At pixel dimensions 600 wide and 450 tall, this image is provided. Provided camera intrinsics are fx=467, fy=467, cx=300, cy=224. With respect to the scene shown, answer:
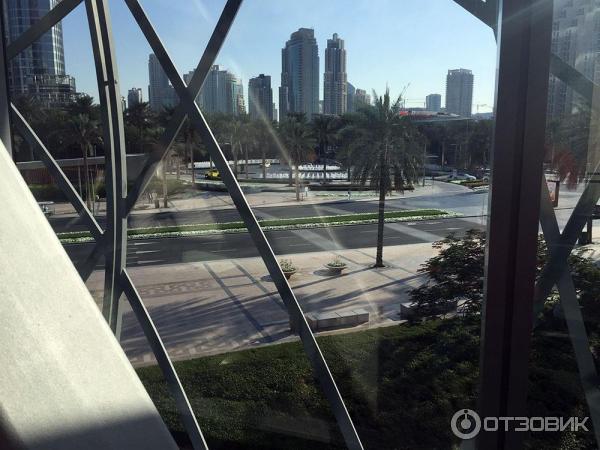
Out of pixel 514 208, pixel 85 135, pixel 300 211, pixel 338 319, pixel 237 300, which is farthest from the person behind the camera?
pixel 237 300

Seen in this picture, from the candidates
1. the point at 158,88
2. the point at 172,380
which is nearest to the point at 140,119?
the point at 158,88

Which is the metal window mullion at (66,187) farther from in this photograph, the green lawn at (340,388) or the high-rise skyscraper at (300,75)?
the green lawn at (340,388)

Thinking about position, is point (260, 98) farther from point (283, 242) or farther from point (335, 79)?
point (283, 242)

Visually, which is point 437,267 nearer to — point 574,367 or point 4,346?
point 574,367

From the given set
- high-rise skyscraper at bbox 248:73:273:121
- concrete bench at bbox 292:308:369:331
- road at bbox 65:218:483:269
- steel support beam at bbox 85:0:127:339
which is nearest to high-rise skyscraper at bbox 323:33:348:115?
high-rise skyscraper at bbox 248:73:273:121

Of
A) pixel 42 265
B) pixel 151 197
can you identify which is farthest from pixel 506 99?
pixel 151 197

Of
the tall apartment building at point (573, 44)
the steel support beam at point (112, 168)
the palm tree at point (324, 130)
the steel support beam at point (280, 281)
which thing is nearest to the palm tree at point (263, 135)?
the palm tree at point (324, 130)

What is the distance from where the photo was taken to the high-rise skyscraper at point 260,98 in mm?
1677

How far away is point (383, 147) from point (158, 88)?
0.92m

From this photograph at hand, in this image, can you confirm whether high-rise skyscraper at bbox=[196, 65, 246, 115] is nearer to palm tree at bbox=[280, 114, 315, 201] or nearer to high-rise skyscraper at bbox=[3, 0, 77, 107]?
palm tree at bbox=[280, 114, 315, 201]

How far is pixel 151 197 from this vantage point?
238 centimetres

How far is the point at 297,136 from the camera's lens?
1748 mm

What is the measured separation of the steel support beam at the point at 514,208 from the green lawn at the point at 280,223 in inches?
34.8

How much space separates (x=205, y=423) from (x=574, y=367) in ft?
8.83
